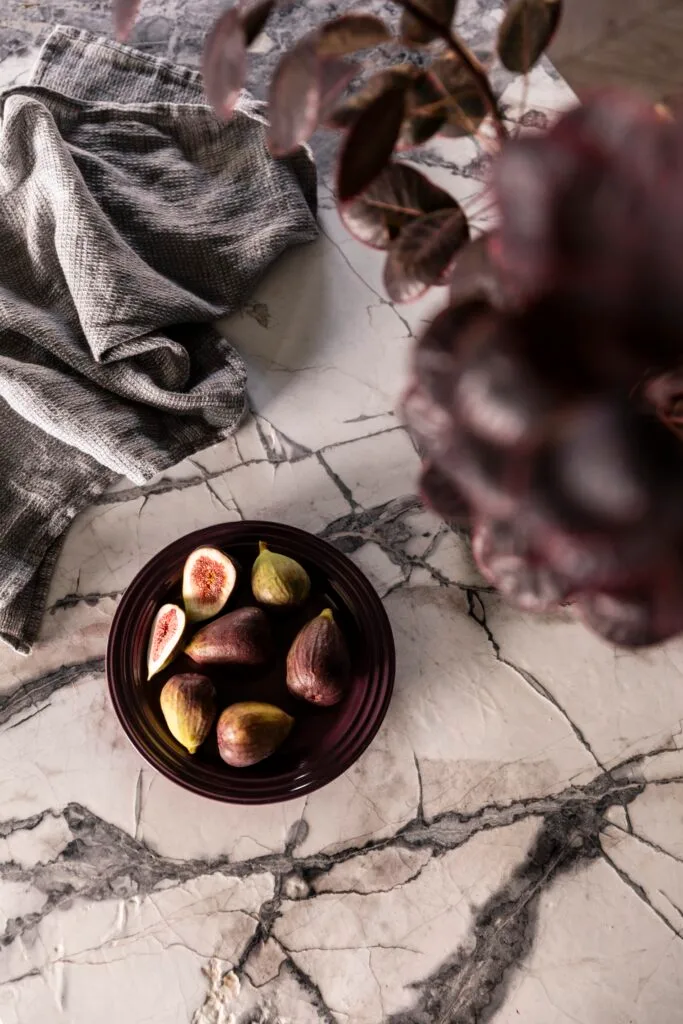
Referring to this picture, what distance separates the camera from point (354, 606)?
28.5 inches

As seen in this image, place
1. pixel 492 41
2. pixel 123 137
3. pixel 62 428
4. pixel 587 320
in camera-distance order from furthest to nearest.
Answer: pixel 492 41
pixel 123 137
pixel 62 428
pixel 587 320

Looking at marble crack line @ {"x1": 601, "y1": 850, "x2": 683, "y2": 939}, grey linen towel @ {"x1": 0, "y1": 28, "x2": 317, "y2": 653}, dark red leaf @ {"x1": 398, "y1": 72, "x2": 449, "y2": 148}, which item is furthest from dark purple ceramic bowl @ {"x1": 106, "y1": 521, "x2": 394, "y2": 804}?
dark red leaf @ {"x1": 398, "y1": 72, "x2": 449, "y2": 148}

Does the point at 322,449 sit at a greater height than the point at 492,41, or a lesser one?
lesser

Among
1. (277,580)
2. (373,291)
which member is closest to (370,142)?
(277,580)

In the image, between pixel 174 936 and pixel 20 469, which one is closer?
pixel 174 936

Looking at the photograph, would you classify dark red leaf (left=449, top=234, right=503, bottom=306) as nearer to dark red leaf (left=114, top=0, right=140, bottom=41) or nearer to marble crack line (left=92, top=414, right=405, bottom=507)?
dark red leaf (left=114, top=0, right=140, bottom=41)

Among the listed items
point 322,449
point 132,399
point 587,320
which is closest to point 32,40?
point 132,399

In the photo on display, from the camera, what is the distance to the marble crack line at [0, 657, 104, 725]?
2.41 ft

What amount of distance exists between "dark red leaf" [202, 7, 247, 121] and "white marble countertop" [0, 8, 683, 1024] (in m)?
0.44

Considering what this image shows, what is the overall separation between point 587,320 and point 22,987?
65 centimetres

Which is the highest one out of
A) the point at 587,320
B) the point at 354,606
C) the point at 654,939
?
the point at 587,320

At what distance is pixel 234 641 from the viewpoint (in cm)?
67

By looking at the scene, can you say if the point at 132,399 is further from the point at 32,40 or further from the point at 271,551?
the point at 32,40

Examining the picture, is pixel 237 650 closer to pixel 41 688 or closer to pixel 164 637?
pixel 164 637
